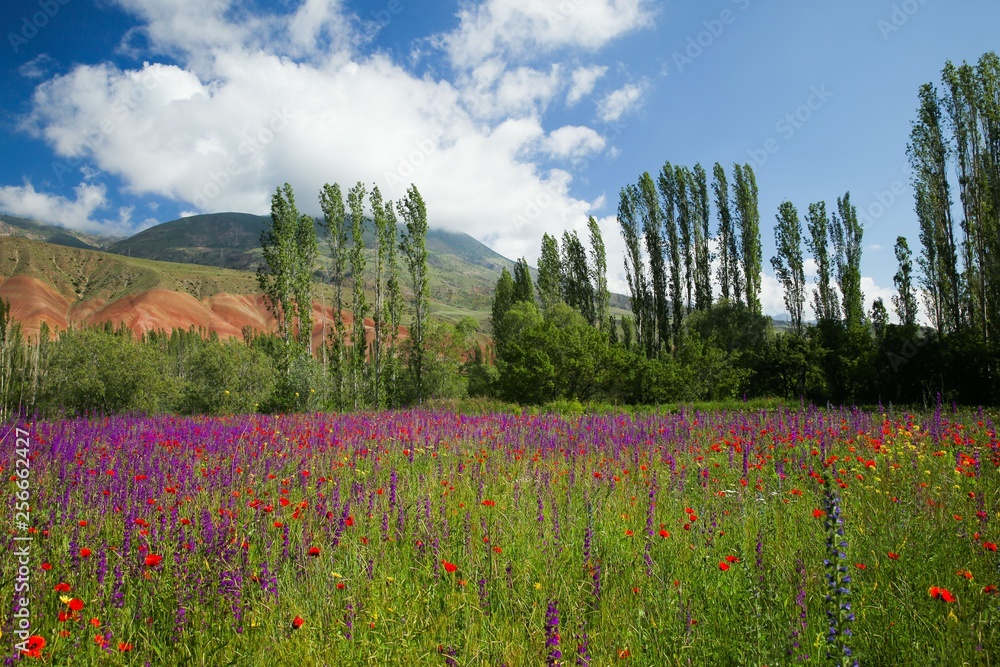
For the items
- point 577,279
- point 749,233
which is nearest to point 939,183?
point 749,233

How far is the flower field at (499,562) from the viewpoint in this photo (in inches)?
86.4

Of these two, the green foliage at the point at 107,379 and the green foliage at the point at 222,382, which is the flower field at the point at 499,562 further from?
the green foliage at the point at 222,382

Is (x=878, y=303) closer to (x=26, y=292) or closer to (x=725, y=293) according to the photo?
(x=725, y=293)

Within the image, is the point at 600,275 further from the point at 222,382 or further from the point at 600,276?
the point at 222,382

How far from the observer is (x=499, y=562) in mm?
3027

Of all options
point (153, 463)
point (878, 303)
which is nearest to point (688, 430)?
point (153, 463)

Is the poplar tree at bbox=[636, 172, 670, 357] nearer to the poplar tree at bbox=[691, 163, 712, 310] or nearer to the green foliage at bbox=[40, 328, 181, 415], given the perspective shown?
the poplar tree at bbox=[691, 163, 712, 310]

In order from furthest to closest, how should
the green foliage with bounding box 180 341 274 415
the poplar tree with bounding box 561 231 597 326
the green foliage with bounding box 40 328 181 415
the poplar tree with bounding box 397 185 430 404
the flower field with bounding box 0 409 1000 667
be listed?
the poplar tree with bounding box 561 231 597 326
the poplar tree with bounding box 397 185 430 404
the green foliage with bounding box 180 341 274 415
the green foliage with bounding box 40 328 181 415
the flower field with bounding box 0 409 1000 667

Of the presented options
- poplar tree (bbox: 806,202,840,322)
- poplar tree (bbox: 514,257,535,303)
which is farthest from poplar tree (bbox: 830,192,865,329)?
poplar tree (bbox: 514,257,535,303)

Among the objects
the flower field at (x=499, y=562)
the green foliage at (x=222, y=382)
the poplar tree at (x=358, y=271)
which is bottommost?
the flower field at (x=499, y=562)

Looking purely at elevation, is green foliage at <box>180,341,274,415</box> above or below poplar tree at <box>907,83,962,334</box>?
below

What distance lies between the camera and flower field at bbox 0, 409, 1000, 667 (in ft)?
7.20

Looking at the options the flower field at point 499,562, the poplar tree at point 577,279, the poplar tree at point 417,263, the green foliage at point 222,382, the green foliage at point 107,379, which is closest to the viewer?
the flower field at point 499,562

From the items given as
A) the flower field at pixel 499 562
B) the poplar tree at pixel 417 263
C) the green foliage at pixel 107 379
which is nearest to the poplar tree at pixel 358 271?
the poplar tree at pixel 417 263
